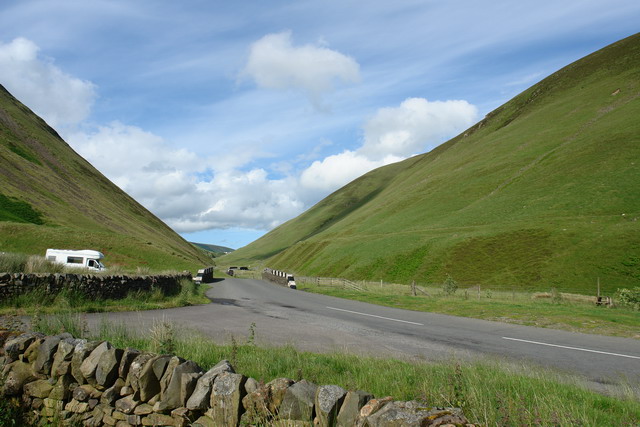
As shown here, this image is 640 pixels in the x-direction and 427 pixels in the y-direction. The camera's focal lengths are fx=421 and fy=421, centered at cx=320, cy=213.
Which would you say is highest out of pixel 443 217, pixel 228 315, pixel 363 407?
pixel 443 217

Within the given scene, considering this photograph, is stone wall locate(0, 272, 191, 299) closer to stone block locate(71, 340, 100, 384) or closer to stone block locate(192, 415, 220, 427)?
stone block locate(71, 340, 100, 384)

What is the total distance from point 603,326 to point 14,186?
242ft

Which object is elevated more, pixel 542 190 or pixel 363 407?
pixel 542 190

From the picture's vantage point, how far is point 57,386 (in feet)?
20.5

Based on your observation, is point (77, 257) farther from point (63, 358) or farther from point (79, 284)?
point (63, 358)

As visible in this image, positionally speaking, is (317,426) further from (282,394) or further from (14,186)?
(14,186)

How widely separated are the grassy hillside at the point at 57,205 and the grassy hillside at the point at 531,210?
34.7 m

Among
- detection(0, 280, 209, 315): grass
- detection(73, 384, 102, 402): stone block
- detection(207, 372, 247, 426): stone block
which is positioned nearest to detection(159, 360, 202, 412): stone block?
detection(207, 372, 247, 426): stone block

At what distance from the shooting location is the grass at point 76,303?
13643mm

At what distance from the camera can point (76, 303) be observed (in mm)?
15664

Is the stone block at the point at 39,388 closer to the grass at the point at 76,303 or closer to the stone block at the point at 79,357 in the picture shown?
the stone block at the point at 79,357

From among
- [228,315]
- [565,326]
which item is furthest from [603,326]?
[228,315]

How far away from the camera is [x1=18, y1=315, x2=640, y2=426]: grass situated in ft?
15.6

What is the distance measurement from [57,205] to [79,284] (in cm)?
6015
